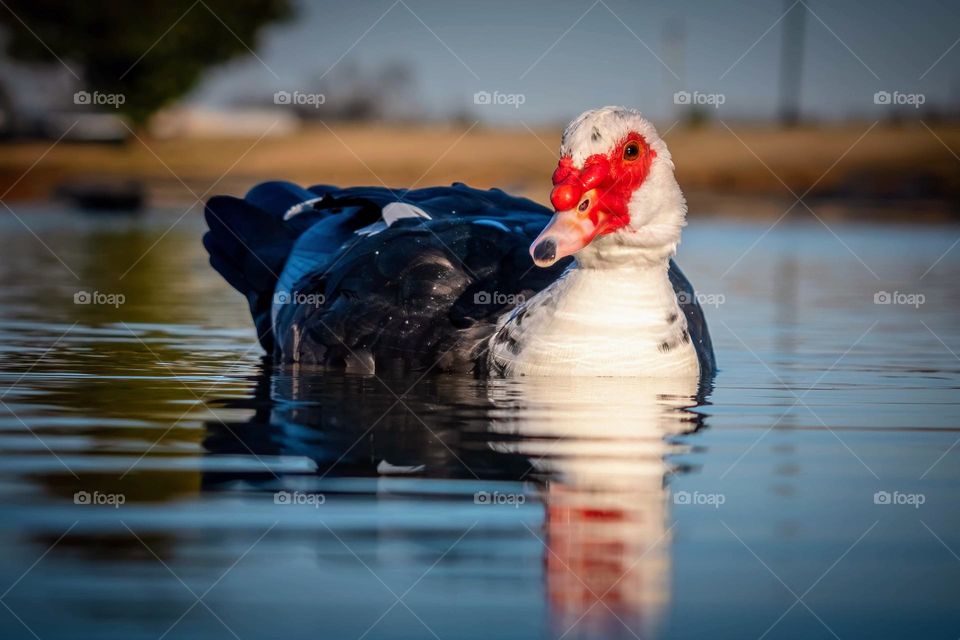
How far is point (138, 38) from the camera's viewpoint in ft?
172

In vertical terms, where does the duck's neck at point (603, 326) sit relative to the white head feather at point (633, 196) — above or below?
below

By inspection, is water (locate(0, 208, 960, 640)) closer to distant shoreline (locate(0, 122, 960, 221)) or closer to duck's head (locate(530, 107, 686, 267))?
duck's head (locate(530, 107, 686, 267))

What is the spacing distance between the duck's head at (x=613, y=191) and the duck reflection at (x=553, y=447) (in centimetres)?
65

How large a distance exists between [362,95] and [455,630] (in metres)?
73.5

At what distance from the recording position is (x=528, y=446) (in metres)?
6.29

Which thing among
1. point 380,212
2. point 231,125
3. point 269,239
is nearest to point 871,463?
point 380,212

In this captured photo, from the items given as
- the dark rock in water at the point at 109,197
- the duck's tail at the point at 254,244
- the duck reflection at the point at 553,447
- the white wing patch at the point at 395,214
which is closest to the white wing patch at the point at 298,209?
the duck's tail at the point at 254,244

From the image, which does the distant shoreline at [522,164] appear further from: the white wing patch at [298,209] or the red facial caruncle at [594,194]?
the red facial caruncle at [594,194]

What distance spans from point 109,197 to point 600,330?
30.9m

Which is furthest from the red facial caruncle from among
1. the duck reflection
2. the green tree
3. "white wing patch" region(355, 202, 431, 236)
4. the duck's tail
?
the green tree

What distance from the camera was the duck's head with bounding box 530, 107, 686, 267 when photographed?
784 centimetres

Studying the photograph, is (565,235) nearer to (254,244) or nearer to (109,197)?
(254,244)

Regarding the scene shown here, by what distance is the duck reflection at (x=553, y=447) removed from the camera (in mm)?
4379

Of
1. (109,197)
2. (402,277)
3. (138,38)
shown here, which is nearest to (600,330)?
(402,277)
